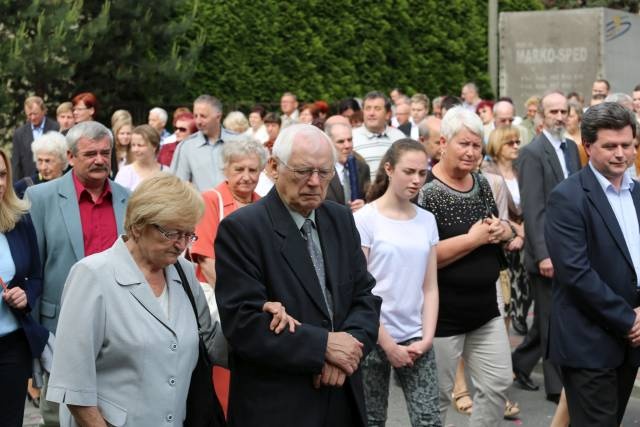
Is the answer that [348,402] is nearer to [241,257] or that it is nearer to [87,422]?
[241,257]

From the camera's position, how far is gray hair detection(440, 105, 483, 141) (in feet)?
21.5

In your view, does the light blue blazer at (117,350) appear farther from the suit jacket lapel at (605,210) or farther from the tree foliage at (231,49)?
the tree foliage at (231,49)

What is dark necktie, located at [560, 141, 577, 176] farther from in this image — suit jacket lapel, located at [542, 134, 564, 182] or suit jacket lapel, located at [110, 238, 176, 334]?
suit jacket lapel, located at [110, 238, 176, 334]

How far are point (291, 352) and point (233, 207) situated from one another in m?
2.66

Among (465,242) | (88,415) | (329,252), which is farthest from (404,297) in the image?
(88,415)

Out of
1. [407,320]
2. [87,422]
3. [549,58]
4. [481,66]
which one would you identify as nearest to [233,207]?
[407,320]

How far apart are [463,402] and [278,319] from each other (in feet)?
14.9

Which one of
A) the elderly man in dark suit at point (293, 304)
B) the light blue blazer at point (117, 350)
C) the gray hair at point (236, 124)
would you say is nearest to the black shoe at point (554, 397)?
the elderly man in dark suit at point (293, 304)

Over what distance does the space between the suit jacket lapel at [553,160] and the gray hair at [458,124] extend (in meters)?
2.22

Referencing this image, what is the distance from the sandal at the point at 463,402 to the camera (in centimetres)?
839

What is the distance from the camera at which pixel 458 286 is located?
21.4 feet

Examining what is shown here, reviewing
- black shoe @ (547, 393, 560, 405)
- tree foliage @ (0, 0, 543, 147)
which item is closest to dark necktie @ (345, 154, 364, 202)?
black shoe @ (547, 393, 560, 405)

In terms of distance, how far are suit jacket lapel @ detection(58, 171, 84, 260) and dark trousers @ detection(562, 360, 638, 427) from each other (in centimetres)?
275

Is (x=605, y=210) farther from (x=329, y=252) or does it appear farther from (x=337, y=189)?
(x=337, y=189)
